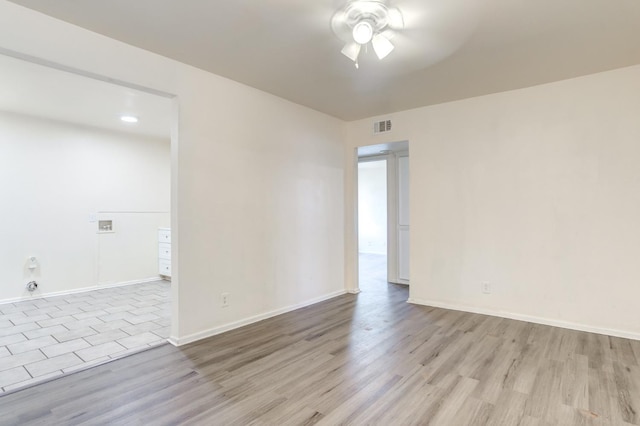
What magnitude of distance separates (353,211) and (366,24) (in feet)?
9.81

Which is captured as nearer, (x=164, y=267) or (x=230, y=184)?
(x=230, y=184)

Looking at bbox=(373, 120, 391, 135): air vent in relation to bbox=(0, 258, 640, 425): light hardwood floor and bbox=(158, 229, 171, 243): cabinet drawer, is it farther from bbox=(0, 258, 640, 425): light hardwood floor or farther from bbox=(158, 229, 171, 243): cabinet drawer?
bbox=(158, 229, 171, 243): cabinet drawer

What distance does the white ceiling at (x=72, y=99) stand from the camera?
311 cm

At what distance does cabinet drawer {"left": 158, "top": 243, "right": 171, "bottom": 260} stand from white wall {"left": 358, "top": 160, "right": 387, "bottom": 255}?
5.66 meters

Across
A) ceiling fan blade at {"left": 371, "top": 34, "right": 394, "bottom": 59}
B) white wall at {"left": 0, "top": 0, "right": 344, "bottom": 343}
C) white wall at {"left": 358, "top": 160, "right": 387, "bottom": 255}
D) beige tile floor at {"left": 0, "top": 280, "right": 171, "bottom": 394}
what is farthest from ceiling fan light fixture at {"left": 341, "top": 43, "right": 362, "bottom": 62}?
white wall at {"left": 358, "top": 160, "right": 387, "bottom": 255}

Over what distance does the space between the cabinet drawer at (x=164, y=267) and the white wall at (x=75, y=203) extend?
94 millimetres

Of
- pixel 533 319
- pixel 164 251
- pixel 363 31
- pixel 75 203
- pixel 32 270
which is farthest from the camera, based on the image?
pixel 164 251

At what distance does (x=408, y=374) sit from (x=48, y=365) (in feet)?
8.77

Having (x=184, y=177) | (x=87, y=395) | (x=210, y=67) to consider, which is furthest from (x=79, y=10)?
(x=87, y=395)

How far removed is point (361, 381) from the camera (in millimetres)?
2283

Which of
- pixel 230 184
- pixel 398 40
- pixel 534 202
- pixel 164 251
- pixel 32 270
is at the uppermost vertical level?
pixel 398 40

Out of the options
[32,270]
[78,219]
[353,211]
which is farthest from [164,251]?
[353,211]

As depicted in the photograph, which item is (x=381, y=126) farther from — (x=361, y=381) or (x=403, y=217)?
(x=361, y=381)

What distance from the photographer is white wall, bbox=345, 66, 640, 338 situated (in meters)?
3.10
